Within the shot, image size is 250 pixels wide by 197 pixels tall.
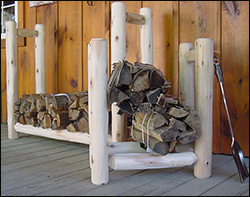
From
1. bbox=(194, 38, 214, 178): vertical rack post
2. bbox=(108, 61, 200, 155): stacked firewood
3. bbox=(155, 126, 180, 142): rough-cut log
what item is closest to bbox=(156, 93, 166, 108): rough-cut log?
bbox=(108, 61, 200, 155): stacked firewood

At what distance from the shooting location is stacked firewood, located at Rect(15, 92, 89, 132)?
2291 mm

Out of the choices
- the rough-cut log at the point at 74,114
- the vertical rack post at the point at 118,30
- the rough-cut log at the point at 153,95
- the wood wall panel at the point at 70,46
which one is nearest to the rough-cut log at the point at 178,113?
the rough-cut log at the point at 153,95

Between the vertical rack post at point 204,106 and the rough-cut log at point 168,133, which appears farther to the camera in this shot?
the vertical rack post at point 204,106

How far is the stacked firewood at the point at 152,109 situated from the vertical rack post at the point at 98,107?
58mm

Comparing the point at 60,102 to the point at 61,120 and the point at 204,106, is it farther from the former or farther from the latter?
the point at 204,106

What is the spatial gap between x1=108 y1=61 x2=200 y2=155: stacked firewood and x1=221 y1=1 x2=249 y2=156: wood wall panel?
0.64 m

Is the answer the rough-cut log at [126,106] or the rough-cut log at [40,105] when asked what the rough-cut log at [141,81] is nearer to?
the rough-cut log at [126,106]

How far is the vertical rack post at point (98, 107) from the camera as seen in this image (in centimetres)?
164

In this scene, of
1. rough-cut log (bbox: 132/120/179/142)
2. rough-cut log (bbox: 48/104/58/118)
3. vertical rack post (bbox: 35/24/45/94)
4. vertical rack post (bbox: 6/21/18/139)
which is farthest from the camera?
vertical rack post (bbox: 35/24/45/94)

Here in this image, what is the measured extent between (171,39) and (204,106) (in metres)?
0.89

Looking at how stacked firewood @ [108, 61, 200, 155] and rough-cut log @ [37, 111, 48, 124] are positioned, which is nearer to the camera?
stacked firewood @ [108, 61, 200, 155]

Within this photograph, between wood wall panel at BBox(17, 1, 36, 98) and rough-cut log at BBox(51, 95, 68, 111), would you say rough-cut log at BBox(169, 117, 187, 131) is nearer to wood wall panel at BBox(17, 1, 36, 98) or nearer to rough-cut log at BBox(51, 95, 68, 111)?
rough-cut log at BBox(51, 95, 68, 111)

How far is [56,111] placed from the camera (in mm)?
2443

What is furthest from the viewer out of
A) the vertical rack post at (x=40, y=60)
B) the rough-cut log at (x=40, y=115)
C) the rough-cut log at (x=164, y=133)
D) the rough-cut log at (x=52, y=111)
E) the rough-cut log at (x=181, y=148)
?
the vertical rack post at (x=40, y=60)
